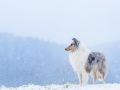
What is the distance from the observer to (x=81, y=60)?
14367 millimetres

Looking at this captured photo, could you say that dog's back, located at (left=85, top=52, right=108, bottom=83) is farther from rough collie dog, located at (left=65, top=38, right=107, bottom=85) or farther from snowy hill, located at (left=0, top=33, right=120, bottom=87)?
snowy hill, located at (left=0, top=33, right=120, bottom=87)

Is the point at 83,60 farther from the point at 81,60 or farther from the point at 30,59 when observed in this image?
the point at 30,59

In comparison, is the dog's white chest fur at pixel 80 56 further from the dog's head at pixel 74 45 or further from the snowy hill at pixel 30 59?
the snowy hill at pixel 30 59

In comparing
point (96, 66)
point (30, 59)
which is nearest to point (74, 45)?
point (96, 66)

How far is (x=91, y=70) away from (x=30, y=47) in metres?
102

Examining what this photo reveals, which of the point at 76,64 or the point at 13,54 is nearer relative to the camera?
the point at 76,64

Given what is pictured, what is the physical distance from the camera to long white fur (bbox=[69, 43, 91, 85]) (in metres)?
14.3

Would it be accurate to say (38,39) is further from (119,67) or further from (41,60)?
(119,67)

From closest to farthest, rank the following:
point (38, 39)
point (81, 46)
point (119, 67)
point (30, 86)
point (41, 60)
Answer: point (30, 86)
point (81, 46)
point (119, 67)
point (41, 60)
point (38, 39)

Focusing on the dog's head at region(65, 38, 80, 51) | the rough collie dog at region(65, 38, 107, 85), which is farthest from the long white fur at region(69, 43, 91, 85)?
the dog's head at region(65, 38, 80, 51)

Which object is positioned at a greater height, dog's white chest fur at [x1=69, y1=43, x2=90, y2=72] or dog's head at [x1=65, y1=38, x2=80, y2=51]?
dog's head at [x1=65, y1=38, x2=80, y2=51]

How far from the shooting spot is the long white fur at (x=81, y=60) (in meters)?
14.3

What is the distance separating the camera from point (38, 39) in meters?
113

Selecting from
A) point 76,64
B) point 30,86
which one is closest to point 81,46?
point 76,64
